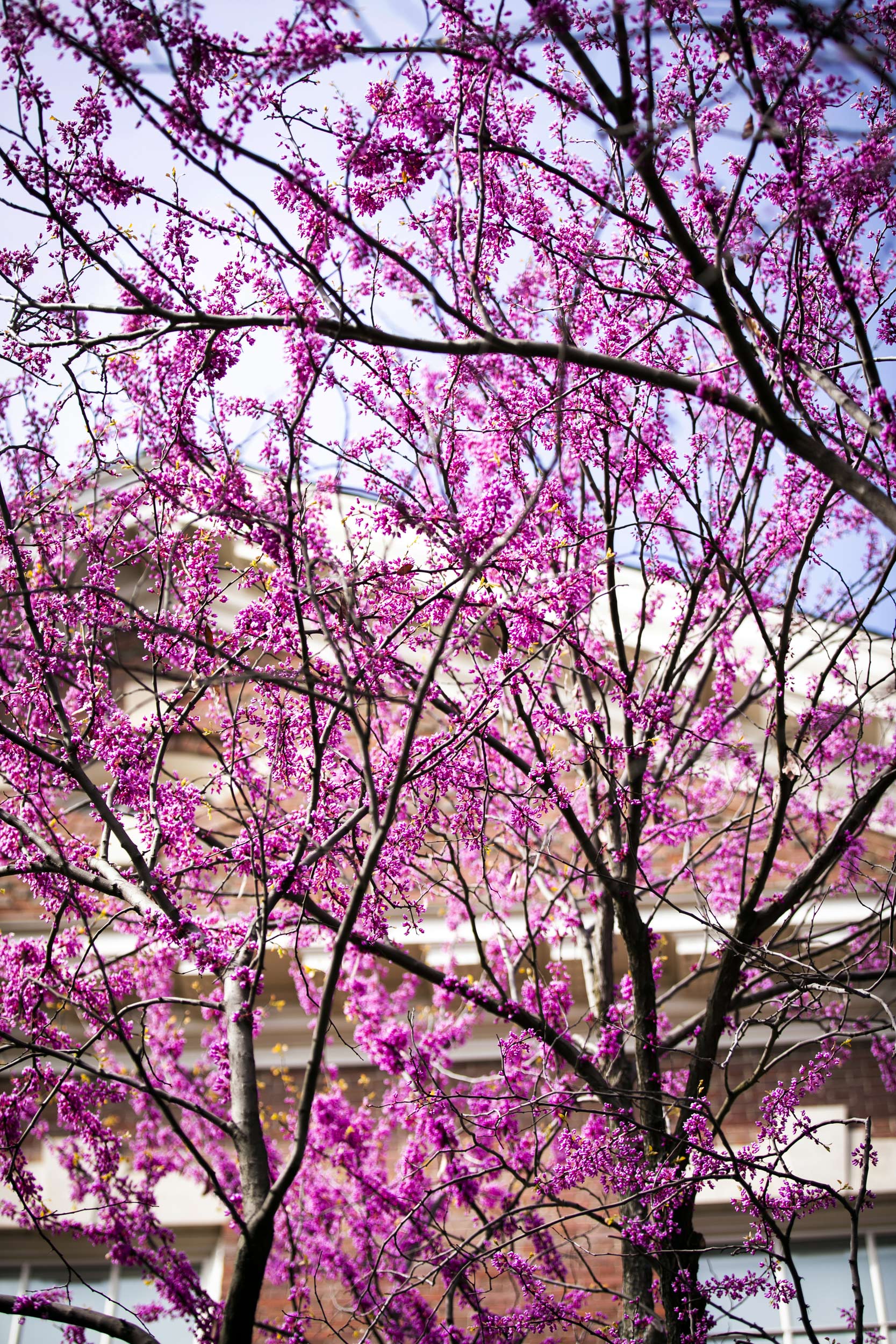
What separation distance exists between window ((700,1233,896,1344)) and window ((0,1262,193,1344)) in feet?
12.1

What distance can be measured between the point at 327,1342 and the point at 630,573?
620cm

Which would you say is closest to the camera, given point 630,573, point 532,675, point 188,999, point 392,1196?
point 188,999

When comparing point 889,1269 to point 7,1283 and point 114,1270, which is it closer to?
point 114,1270

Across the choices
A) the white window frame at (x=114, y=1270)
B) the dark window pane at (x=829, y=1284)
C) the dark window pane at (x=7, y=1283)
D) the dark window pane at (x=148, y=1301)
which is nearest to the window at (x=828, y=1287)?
the dark window pane at (x=829, y=1284)

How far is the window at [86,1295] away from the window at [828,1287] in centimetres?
369

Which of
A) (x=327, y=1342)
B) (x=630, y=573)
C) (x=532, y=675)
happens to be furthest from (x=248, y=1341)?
(x=630, y=573)

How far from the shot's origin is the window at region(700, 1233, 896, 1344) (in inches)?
294

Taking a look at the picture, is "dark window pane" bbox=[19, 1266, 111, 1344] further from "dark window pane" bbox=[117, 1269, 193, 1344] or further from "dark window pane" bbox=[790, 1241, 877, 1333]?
"dark window pane" bbox=[790, 1241, 877, 1333]

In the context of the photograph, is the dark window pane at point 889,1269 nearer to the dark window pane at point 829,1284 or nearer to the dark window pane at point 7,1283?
the dark window pane at point 829,1284

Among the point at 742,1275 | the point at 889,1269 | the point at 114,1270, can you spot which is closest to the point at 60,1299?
the point at 114,1270

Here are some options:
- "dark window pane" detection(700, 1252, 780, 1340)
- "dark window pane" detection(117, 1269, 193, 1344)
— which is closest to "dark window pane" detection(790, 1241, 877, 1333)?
"dark window pane" detection(700, 1252, 780, 1340)

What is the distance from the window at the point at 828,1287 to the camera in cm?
748

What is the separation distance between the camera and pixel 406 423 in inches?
235

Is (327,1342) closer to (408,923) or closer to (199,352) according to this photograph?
(408,923)
